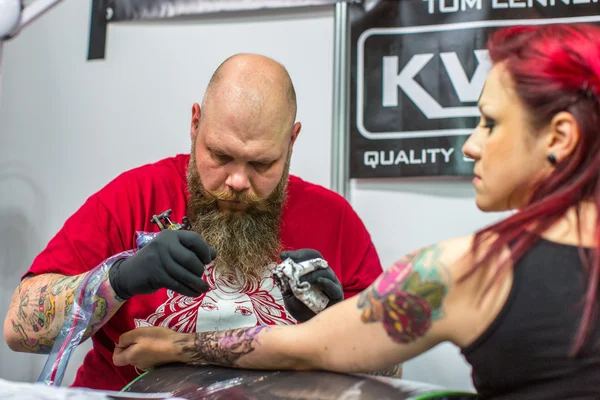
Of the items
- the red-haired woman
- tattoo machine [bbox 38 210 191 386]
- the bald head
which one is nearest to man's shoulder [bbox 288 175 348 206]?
the bald head

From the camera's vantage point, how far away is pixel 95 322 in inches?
52.9

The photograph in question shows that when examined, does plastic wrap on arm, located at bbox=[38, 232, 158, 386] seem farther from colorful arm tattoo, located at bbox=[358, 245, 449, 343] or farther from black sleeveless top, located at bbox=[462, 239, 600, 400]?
black sleeveless top, located at bbox=[462, 239, 600, 400]

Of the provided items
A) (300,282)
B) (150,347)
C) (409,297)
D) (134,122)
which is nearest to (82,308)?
(150,347)

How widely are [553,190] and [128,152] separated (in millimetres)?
1607

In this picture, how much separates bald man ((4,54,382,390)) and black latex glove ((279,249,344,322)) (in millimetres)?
129

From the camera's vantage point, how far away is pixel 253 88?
5.06 feet

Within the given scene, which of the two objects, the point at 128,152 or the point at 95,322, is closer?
the point at 95,322

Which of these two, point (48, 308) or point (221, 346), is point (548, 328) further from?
point (48, 308)

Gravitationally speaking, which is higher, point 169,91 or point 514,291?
point 169,91

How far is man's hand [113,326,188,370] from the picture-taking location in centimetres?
127

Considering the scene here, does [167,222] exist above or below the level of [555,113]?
below

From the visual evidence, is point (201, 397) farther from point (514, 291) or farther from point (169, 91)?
point (169, 91)

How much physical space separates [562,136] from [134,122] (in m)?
1.61

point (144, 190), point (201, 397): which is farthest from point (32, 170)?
point (201, 397)
